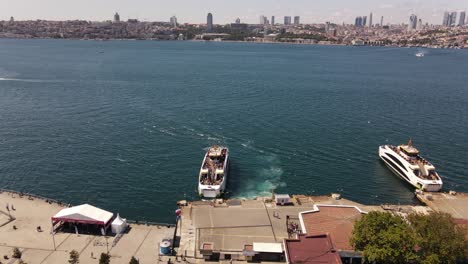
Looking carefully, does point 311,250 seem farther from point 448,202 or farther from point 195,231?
point 448,202

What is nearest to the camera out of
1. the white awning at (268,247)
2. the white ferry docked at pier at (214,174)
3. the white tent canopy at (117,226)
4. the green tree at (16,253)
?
the green tree at (16,253)

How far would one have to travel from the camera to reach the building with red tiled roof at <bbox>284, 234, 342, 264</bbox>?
38781 mm

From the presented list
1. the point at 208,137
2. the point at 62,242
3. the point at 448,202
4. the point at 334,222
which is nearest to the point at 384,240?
the point at 334,222

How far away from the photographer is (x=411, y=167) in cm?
7306

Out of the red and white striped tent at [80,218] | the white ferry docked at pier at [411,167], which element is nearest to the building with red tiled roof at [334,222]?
the red and white striped tent at [80,218]

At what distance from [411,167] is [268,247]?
1674 inches

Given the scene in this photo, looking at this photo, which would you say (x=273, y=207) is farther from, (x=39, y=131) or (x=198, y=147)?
(x=39, y=131)

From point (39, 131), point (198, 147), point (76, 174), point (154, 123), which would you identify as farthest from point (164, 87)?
point (76, 174)

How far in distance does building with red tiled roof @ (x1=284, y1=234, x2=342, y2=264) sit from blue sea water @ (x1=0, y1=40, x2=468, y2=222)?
24.9m

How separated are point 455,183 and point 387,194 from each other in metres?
14.9

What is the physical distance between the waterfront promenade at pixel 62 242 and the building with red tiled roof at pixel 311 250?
15.1 meters

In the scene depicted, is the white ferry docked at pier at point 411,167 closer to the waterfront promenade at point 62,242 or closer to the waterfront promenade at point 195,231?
the waterfront promenade at point 195,231

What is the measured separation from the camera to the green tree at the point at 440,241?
37.6 m

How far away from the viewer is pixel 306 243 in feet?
135
